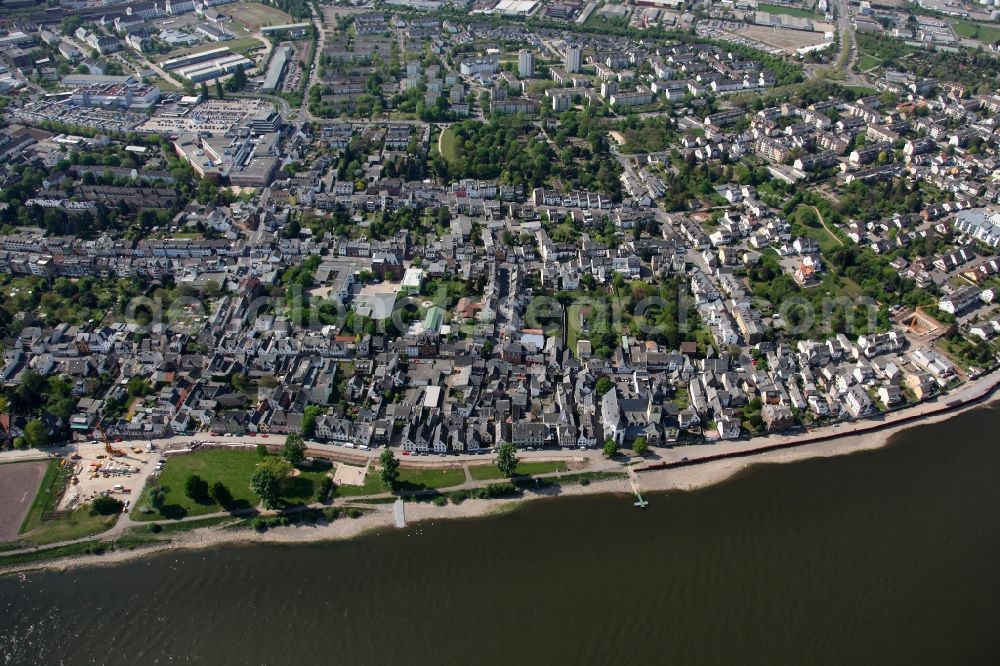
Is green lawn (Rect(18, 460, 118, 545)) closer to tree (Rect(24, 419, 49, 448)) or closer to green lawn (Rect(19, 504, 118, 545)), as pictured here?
green lawn (Rect(19, 504, 118, 545))

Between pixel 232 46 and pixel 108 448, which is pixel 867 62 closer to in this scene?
pixel 232 46

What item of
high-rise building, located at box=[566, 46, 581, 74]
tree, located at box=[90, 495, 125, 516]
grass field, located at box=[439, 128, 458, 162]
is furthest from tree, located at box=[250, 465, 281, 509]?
high-rise building, located at box=[566, 46, 581, 74]

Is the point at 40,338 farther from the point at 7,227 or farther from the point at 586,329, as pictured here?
the point at 586,329

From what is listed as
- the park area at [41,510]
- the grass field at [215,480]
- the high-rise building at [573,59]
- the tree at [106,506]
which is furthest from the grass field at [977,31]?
the park area at [41,510]

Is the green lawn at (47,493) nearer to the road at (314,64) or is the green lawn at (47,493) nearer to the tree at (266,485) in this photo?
the tree at (266,485)

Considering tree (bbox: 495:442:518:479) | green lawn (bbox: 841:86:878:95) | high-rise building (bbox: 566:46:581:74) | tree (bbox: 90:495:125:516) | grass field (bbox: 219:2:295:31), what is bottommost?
tree (bbox: 90:495:125:516)

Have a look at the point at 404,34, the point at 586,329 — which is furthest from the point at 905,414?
the point at 404,34
